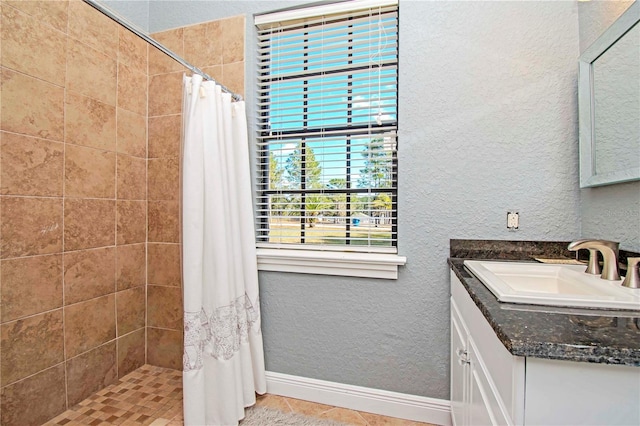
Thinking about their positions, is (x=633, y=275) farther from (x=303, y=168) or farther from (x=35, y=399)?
(x=35, y=399)

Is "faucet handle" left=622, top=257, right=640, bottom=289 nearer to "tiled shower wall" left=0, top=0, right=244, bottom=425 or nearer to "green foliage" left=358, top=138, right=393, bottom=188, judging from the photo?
"green foliage" left=358, top=138, right=393, bottom=188

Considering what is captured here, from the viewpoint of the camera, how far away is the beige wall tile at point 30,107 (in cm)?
137

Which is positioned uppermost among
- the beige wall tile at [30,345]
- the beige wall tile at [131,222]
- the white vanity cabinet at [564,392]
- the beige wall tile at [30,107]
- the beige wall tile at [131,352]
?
the beige wall tile at [30,107]

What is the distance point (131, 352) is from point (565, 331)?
2351mm

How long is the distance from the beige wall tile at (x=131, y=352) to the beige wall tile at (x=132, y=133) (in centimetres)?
124

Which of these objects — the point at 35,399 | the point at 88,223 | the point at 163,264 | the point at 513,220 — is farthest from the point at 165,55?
the point at 513,220

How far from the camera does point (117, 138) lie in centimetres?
187

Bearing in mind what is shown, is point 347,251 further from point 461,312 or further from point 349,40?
point 349,40

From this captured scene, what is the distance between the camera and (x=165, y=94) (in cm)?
203

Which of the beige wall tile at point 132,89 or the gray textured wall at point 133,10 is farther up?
the gray textured wall at point 133,10

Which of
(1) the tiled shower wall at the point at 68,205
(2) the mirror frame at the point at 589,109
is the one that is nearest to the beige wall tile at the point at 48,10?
(1) the tiled shower wall at the point at 68,205

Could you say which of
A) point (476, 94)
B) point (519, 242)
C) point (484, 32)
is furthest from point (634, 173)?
point (484, 32)

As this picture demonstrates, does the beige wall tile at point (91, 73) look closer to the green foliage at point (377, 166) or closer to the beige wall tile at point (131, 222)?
the beige wall tile at point (131, 222)

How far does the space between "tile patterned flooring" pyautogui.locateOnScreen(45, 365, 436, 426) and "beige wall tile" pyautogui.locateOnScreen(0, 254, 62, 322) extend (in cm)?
61
